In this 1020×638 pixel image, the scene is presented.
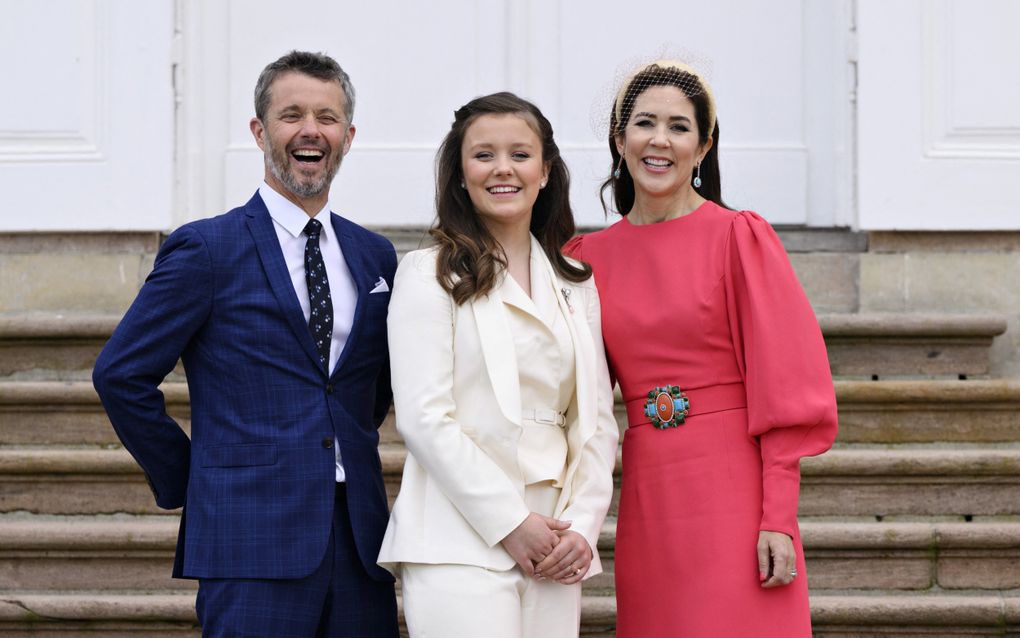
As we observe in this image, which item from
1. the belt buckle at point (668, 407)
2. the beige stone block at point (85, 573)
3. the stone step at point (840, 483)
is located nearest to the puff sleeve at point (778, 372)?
the belt buckle at point (668, 407)

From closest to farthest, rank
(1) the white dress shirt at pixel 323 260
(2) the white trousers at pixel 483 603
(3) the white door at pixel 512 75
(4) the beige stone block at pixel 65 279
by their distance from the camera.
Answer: (2) the white trousers at pixel 483 603 → (1) the white dress shirt at pixel 323 260 → (4) the beige stone block at pixel 65 279 → (3) the white door at pixel 512 75

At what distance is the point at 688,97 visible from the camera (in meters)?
2.79

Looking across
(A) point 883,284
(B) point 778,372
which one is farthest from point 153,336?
(A) point 883,284

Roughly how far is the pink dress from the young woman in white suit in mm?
118

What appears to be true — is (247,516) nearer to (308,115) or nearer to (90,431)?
(308,115)

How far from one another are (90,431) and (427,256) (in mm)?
1945

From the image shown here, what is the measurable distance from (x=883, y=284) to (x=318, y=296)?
2562mm

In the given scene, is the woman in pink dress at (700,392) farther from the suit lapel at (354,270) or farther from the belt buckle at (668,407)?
the suit lapel at (354,270)

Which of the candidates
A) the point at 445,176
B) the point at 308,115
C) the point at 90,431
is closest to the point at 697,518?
the point at 445,176

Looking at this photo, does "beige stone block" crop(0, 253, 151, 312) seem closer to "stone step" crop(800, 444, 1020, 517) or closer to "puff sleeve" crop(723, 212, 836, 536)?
"stone step" crop(800, 444, 1020, 517)

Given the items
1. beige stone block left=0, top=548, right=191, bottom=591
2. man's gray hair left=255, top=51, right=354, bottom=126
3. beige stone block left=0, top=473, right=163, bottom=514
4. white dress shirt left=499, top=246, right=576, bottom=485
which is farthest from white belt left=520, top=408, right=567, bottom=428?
beige stone block left=0, top=473, right=163, bottom=514

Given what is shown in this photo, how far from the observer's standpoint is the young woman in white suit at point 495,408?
240 centimetres

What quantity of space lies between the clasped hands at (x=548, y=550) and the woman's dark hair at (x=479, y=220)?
1.52 ft

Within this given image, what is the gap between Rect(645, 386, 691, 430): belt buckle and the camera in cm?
265
